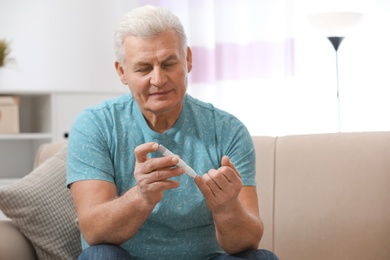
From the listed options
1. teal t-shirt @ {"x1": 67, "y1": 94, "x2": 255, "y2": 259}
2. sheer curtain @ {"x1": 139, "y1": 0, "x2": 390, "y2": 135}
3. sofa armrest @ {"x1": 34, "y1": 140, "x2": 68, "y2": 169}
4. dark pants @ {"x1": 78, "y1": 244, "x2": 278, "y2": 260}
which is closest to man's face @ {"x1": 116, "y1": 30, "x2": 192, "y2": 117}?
teal t-shirt @ {"x1": 67, "y1": 94, "x2": 255, "y2": 259}

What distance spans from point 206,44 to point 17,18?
3.59 ft

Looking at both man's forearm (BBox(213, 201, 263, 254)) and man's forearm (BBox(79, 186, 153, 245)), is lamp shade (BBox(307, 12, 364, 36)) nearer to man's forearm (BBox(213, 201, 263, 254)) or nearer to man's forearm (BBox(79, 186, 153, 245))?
man's forearm (BBox(213, 201, 263, 254))

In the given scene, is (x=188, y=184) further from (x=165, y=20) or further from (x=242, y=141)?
(x=165, y=20)

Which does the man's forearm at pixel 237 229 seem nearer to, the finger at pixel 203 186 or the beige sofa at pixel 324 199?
the finger at pixel 203 186

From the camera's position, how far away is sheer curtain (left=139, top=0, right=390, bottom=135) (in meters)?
Answer: 3.27

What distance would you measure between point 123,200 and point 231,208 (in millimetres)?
235

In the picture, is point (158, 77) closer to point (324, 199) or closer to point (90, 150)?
point (90, 150)

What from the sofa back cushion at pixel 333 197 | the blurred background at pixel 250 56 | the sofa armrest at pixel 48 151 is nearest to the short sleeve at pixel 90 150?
the sofa back cushion at pixel 333 197

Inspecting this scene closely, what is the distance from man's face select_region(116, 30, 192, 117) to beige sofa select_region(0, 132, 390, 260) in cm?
61

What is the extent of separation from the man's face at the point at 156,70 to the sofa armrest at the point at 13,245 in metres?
0.60

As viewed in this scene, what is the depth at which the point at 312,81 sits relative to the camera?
137 inches

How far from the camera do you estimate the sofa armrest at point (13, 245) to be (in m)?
1.90

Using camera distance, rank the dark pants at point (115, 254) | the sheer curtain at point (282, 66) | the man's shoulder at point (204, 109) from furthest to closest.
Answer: the sheer curtain at point (282, 66)
the man's shoulder at point (204, 109)
the dark pants at point (115, 254)

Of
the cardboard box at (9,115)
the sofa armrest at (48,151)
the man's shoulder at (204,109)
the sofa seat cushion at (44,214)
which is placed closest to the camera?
the man's shoulder at (204,109)
